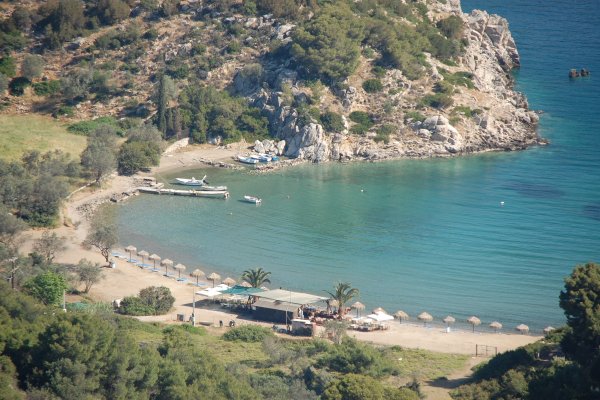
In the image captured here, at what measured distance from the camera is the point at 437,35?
13125 centimetres

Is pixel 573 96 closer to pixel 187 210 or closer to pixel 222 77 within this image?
pixel 222 77

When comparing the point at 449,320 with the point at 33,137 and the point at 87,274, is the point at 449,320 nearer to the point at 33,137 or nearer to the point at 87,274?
the point at 87,274

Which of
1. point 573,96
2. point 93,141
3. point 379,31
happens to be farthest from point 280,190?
point 573,96

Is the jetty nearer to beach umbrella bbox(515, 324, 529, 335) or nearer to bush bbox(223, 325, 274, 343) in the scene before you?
bush bbox(223, 325, 274, 343)

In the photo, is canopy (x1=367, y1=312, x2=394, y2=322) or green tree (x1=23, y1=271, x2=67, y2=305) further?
canopy (x1=367, y1=312, x2=394, y2=322)

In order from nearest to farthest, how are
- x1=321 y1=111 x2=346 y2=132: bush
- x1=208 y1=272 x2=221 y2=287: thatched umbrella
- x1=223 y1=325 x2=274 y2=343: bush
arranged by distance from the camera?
x1=223 y1=325 x2=274 y2=343: bush
x1=208 y1=272 x2=221 y2=287: thatched umbrella
x1=321 y1=111 x2=346 y2=132: bush

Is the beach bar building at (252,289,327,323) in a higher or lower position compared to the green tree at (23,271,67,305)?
lower

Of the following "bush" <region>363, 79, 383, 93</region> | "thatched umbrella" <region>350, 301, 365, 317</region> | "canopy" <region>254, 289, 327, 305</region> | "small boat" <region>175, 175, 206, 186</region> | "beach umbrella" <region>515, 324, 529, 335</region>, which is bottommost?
"beach umbrella" <region>515, 324, 529, 335</region>

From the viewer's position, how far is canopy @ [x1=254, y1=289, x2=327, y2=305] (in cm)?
7831

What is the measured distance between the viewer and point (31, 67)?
12050cm

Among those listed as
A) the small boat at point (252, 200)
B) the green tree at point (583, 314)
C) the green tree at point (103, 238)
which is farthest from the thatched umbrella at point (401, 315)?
the small boat at point (252, 200)

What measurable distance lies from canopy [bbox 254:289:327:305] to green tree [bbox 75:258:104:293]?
11.1 meters

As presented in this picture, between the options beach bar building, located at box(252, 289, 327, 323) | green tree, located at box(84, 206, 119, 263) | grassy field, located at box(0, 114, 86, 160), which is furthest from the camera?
grassy field, located at box(0, 114, 86, 160)

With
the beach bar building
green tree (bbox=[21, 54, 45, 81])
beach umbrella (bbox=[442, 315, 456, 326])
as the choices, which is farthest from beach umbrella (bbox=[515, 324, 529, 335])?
green tree (bbox=[21, 54, 45, 81])
